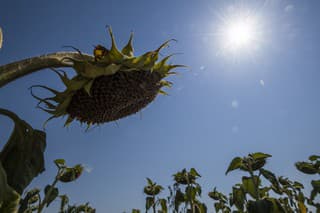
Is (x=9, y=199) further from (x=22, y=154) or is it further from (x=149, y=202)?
(x=149, y=202)

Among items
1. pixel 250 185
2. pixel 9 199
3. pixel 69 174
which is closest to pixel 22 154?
pixel 9 199

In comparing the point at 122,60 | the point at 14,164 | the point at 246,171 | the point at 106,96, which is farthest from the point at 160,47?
the point at 246,171

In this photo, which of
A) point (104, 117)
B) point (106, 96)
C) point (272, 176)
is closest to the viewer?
point (106, 96)

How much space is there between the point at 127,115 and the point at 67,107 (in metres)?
0.88

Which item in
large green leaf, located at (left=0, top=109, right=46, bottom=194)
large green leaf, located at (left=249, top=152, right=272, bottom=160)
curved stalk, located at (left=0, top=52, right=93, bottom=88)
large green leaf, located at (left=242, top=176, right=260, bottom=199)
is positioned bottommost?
large green leaf, located at (left=0, top=109, right=46, bottom=194)

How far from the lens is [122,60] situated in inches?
92.5

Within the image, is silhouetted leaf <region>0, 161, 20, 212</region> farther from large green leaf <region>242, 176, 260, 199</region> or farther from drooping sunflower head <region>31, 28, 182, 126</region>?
large green leaf <region>242, 176, 260, 199</region>

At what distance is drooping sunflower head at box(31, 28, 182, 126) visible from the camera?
2.27 meters

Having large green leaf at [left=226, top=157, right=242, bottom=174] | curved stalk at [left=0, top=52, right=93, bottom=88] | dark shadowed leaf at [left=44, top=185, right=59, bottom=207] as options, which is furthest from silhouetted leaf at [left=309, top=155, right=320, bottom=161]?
dark shadowed leaf at [left=44, top=185, right=59, bottom=207]

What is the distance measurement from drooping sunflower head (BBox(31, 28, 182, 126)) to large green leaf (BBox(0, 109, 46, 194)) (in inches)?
13.4

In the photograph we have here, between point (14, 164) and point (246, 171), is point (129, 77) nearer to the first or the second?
point (14, 164)

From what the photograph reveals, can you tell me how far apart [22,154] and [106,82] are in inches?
A: 45.6

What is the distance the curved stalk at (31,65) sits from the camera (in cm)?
158

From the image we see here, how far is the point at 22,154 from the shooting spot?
7.49 feet
